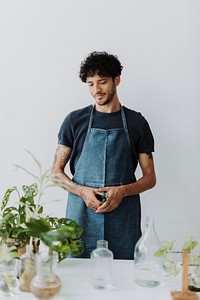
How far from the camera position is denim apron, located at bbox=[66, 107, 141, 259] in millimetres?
2344

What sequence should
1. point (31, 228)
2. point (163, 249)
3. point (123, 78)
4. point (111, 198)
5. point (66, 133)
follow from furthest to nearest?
point (123, 78), point (66, 133), point (111, 198), point (163, 249), point (31, 228)

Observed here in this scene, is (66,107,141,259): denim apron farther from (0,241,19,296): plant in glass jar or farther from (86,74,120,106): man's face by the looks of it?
(0,241,19,296): plant in glass jar

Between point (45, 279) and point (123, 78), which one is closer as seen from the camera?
point (45, 279)

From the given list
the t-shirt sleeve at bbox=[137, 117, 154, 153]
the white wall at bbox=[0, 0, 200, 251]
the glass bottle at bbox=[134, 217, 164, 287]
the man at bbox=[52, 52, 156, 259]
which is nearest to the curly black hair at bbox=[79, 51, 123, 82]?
the man at bbox=[52, 52, 156, 259]

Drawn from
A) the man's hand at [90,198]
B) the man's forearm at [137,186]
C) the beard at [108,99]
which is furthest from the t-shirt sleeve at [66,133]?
the man's forearm at [137,186]

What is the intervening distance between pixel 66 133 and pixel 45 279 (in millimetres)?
1124

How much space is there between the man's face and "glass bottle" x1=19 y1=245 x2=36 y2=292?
1064 millimetres

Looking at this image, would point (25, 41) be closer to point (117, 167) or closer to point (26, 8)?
point (26, 8)

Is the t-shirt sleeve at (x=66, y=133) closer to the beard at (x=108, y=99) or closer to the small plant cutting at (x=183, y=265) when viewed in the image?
the beard at (x=108, y=99)

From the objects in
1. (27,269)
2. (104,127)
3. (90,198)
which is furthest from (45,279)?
(104,127)

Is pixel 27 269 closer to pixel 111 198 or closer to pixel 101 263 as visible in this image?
pixel 101 263

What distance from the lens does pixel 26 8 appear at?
2.66m

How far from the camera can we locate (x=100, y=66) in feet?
7.81

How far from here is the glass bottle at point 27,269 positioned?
152cm
